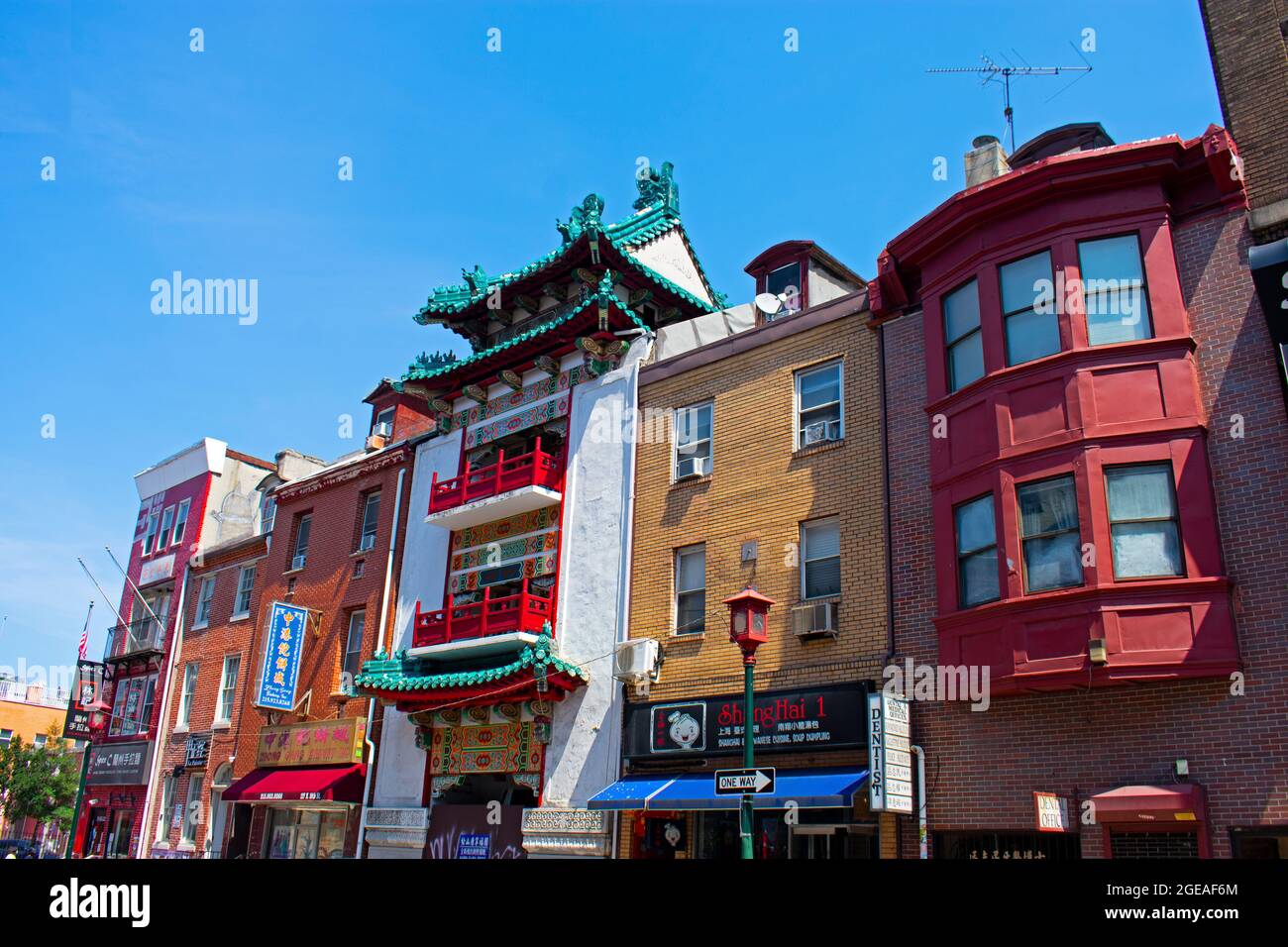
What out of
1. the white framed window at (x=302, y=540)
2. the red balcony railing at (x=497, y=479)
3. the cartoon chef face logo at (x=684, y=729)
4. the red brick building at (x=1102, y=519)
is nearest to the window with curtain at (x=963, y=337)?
the red brick building at (x=1102, y=519)

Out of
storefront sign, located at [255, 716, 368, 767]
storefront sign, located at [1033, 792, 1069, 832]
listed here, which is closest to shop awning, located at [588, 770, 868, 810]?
storefront sign, located at [1033, 792, 1069, 832]

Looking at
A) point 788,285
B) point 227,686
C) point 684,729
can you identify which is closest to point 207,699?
point 227,686

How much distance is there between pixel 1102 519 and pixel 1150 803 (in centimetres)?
388

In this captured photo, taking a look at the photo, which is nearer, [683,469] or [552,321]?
[683,469]

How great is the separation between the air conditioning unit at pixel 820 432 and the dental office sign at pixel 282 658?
16909 mm

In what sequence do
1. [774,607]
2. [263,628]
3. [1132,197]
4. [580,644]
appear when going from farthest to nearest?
[263,628] → [580,644] → [774,607] → [1132,197]

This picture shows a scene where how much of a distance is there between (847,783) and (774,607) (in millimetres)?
3960

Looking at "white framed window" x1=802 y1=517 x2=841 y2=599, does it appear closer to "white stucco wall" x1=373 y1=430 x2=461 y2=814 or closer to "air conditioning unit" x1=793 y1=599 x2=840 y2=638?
"air conditioning unit" x1=793 y1=599 x2=840 y2=638

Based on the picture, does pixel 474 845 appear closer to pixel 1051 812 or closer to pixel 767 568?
pixel 767 568

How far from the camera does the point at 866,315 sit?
66.7ft

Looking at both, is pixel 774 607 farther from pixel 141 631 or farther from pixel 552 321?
pixel 141 631

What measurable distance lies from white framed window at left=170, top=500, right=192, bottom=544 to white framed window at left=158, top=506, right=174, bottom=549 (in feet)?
1.22

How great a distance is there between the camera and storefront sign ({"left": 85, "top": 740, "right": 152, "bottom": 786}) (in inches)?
1422
